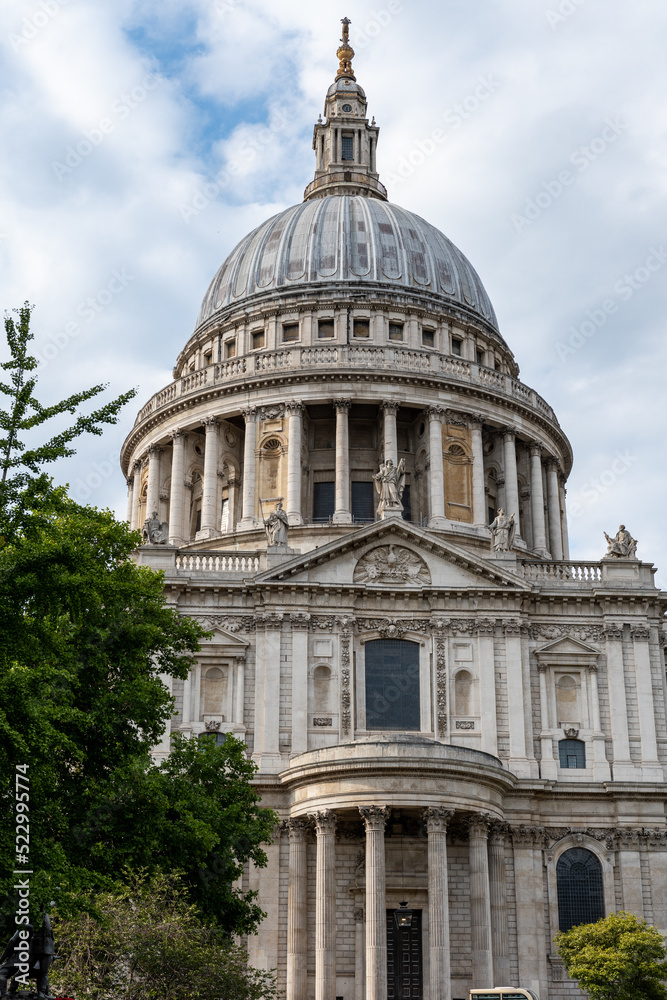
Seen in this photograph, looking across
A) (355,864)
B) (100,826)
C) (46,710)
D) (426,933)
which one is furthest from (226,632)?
(46,710)

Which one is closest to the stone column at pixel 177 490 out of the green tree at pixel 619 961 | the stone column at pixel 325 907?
the stone column at pixel 325 907

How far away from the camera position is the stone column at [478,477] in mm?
60237

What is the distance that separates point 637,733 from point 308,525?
56.5 feet

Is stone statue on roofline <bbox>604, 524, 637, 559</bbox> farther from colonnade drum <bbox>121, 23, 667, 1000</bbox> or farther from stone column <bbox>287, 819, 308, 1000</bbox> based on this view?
stone column <bbox>287, 819, 308, 1000</bbox>

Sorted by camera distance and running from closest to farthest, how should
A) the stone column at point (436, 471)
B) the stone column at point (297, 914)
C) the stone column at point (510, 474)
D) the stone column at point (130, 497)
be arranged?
the stone column at point (297, 914) < the stone column at point (436, 471) < the stone column at point (510, 474) < the stone column at point (130, 497)

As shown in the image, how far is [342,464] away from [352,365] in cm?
512

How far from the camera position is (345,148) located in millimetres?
78688

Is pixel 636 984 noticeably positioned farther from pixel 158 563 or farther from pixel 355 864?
pixel 158 563

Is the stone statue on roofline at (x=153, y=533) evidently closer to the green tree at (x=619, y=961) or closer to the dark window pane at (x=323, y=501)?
the dark window pane at (x=323, y=501)

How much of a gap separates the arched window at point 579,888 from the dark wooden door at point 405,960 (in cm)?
517

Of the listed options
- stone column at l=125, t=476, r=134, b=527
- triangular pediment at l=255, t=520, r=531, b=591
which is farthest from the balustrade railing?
stone column at l=125, t=476, r=134, b=527

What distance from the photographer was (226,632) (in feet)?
154

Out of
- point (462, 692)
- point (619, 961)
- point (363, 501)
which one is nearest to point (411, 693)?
point (462, 692)

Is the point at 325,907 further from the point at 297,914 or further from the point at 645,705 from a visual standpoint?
the point at 645,705
